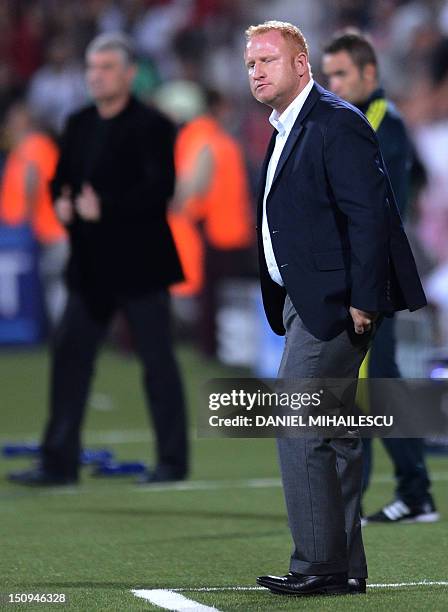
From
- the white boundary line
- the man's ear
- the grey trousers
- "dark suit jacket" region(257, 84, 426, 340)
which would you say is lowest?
the white boundary line

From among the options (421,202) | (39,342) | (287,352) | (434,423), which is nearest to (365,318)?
(287,352)

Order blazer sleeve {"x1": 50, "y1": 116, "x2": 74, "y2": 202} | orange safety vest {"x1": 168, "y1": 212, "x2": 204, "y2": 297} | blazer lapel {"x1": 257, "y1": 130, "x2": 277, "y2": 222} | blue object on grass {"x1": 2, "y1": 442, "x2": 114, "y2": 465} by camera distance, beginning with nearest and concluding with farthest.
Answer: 1. blazer lapel {"x1": 257, "y1": 130, "x2": 277, "y2": 222}
2. blazer sleeve {"x1": 50, "y1": 116, "x2": 74, "y2": 202}
3. blue object on grass {"x1": 2, "y1": 442, "x2": 114, "y2": 465}
4. orange safety vest {"x1": 168, "y1": 212, "x2": 204, "y2": 297}

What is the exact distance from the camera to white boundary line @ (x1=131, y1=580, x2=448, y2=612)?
5527 millimetres

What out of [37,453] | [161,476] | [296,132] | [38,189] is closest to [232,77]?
[38,189]

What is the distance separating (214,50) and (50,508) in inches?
430

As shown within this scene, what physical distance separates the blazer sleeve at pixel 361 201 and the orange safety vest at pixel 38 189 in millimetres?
10792

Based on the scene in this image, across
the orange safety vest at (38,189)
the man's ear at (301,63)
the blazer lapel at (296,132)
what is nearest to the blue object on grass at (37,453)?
the blazer lapel at (296,132)

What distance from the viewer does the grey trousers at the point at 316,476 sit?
5.66 m

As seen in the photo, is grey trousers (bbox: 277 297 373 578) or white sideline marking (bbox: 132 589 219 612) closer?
white sideline marking (bbox: 132 589 219 612)

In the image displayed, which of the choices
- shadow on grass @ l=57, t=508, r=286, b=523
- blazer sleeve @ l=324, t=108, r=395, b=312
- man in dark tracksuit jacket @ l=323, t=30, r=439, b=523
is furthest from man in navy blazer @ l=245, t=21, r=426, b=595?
shadow on grass @ l=57, t=508, r=286, b=523

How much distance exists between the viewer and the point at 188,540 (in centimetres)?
726

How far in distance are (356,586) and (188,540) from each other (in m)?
1.62

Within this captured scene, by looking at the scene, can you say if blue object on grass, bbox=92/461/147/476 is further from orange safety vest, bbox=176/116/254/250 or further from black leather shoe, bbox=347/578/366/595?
orange safety vest, bbox=176/116/254/250

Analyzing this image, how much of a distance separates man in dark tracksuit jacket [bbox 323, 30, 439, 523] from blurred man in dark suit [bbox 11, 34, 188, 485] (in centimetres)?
168
